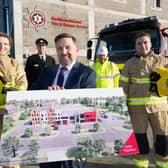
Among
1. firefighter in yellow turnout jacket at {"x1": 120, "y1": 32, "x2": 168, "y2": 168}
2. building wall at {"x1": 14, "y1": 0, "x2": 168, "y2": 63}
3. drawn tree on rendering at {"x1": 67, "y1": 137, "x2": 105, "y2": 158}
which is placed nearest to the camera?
drawn tree on rendering at {"x1": 67, "y1": 137, "x2": 105, "y2": 158}

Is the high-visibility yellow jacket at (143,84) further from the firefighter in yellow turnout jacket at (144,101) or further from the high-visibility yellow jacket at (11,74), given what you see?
the high-visibility yellow jacket at (11,74)

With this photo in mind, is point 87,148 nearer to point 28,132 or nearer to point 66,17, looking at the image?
point 28,132

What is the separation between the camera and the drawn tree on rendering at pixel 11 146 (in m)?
2.07

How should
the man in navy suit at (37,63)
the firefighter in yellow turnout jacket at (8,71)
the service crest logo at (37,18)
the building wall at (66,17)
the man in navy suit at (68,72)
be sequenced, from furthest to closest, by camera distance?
the service crest logo at (37,18) < the building wall at (66,17) < the man in navy suit at (37,63) < the firefighter in yellow turnout jacket at (8,71) < the man in navy suit at (68,72)

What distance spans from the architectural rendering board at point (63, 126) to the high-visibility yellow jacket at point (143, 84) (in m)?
1.17

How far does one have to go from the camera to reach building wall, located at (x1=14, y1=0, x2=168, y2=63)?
17.5 meters

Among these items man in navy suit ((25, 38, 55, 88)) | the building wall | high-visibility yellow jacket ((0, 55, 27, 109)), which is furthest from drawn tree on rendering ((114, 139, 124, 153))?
the building wall

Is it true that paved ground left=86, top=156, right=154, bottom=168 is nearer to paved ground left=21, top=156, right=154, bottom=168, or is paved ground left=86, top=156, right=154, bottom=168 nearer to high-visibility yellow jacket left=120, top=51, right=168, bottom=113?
paved ground left=21, top=156, right=154, bottom=168

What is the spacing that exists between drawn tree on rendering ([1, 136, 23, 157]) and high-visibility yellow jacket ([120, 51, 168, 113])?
1.78 m

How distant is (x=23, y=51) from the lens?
57.5ft

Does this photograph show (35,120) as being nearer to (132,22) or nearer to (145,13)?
(132,22)

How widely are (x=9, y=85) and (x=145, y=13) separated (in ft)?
80.7

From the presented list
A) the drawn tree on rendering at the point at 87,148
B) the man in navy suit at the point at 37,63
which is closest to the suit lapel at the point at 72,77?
the drawn tree on rendering at the point at 87,148

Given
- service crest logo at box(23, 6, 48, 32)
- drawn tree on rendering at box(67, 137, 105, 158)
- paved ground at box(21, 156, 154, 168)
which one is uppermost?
service crest logo at box(23, 6, 48, 32)
